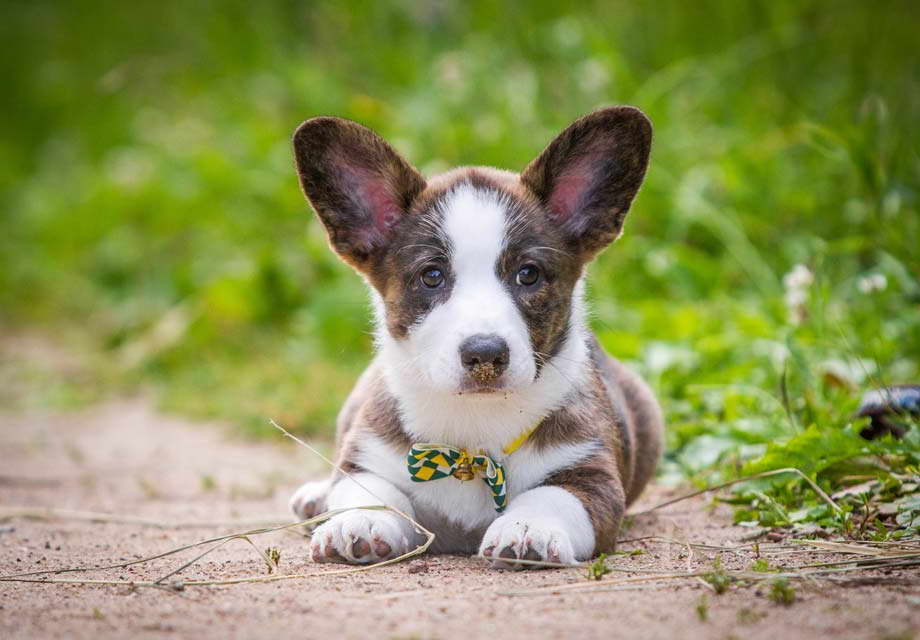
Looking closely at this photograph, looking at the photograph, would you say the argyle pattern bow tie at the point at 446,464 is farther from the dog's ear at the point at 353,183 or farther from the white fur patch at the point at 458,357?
the dog's ear at the point at 353,183

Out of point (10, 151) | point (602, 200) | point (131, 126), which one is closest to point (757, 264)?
point (602, 200)

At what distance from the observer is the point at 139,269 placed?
9469 mm

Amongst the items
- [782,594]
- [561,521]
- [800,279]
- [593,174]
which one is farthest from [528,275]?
[800,279]

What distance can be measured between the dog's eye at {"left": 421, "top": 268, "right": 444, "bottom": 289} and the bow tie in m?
0.52

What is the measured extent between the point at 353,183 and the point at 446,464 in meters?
1.05

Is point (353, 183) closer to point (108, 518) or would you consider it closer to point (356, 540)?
point (356, 540)

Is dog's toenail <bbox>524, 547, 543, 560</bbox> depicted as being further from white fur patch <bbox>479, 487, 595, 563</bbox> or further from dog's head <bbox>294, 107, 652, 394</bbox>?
dog's head <bbox>294, 107, 652, 394</bbox>

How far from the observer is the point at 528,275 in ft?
11.4

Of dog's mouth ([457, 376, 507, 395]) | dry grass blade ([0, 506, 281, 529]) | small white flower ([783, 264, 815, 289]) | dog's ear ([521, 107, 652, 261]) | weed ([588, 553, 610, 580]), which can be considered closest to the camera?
weed ([588, 553, 610, 580])

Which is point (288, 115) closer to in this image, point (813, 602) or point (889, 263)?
point (889, 263)

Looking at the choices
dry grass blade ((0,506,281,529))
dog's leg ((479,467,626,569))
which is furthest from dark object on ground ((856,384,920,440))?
dry grass blade ((0,506,281,529))

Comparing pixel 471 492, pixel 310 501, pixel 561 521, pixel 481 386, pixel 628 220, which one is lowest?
pixel 561 521

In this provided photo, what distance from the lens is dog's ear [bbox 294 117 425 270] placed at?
3.71 metres

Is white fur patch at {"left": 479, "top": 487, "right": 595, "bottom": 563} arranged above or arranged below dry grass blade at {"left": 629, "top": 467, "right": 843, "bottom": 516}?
below
